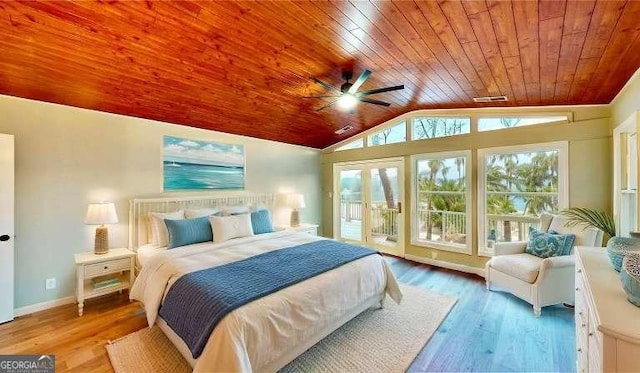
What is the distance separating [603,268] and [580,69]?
1.83m

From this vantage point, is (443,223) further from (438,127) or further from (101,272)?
(101,272)

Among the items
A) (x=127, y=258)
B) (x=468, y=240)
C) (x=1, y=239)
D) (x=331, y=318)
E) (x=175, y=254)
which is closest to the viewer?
(x=331, y=318)

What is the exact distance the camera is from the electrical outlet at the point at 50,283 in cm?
301

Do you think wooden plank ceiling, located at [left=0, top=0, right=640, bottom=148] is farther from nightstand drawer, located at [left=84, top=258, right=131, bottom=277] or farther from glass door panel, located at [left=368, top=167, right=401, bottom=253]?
glass door panel, located at [left=368, top=167, right=401, bottom=253]

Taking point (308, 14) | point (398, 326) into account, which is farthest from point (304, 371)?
point (308, 14)

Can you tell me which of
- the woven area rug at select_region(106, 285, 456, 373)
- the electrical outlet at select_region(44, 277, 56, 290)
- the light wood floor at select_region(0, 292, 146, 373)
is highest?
the electrical outlet at select_region(44, 277, 56, 290)

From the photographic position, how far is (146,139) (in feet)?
12.2

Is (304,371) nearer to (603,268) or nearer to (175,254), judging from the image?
(175,254)

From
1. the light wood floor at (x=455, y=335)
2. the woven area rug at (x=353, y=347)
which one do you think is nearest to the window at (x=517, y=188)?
the light wood floor at (x=455, y=335)

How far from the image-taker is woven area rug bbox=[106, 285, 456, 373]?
2.10m

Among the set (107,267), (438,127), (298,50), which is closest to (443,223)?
(438,127)

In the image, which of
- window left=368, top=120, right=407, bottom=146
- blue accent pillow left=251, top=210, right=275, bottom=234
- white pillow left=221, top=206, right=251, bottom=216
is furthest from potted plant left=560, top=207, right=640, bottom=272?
white pillow left=221, top=206, right=251, bottom=216

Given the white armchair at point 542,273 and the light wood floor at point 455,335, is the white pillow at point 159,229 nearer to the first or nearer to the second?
the light wood floor at point 455,335

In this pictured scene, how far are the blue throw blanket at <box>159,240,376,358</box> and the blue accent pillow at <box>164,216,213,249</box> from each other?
104 centimetres
